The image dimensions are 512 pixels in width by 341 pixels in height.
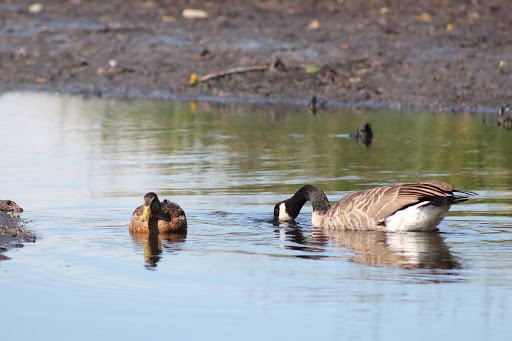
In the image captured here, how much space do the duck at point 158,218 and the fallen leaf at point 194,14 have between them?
1900cm

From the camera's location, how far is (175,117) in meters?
19.3

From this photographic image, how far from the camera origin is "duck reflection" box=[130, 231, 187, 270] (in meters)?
8.13

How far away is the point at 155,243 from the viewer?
8.87m

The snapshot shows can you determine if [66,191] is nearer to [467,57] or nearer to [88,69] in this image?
[467,57]

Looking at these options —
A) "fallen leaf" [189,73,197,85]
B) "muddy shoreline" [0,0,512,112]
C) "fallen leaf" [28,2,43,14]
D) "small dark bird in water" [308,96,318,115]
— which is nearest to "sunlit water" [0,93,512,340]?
"small dark bird in water" [308,96,318,115]

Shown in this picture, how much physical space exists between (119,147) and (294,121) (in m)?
4.65

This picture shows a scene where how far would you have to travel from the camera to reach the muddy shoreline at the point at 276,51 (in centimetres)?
2111

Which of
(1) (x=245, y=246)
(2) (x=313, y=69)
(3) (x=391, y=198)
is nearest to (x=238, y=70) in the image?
(2) (x=313, y=69)

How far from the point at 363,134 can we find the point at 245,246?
765 cm

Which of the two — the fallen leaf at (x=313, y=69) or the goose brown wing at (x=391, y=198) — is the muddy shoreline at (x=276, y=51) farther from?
the goose brown wing at (x=391, y=198)

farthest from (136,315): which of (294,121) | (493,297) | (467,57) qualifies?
(467,57)

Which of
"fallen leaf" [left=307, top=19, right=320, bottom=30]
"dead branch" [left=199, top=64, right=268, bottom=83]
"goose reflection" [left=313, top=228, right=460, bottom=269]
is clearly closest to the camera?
"goose reflection" [left=313, top=228, right=460, bottom=269]

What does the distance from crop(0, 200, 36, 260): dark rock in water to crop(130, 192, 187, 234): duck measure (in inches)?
42.9

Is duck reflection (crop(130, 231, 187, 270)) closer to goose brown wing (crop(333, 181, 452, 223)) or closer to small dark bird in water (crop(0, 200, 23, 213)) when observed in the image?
small dark bird in water (crop(0, 200, 23, 213))
